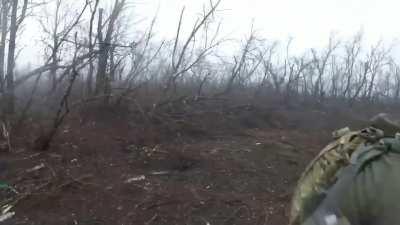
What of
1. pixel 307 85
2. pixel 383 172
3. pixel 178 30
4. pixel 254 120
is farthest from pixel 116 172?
pixel 307 85

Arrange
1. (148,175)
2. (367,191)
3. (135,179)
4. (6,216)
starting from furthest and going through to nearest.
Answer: (148,175)
(135,179)
(6,216)
(367,191)

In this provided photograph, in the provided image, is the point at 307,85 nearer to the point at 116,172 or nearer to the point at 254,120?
the point at 254,120

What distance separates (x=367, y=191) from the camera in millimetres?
1202

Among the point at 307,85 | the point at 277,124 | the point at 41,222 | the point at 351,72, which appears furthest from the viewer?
the point at 351,72

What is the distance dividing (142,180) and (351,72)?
3320cm

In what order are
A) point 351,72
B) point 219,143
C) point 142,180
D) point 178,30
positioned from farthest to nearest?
point 351,72, point 178,30, point 219,143, point 142,180

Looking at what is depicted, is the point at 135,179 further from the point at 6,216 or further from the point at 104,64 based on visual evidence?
the point at 104,64

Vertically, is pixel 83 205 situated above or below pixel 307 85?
below

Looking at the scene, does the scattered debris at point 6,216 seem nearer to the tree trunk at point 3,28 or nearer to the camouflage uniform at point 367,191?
the camouflage uniform at point 367,191

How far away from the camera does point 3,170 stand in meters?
7.84

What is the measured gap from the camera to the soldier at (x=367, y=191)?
1193 mm

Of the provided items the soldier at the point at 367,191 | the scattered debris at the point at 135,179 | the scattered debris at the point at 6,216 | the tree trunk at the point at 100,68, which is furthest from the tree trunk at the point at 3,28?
the soldier at the point at 367,191

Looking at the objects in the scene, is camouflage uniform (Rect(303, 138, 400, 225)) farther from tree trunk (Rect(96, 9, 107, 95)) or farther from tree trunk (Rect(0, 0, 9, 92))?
tree trunk (Rect(0, 0, 9, 92))

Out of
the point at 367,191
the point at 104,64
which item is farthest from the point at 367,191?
the point at 104,64
